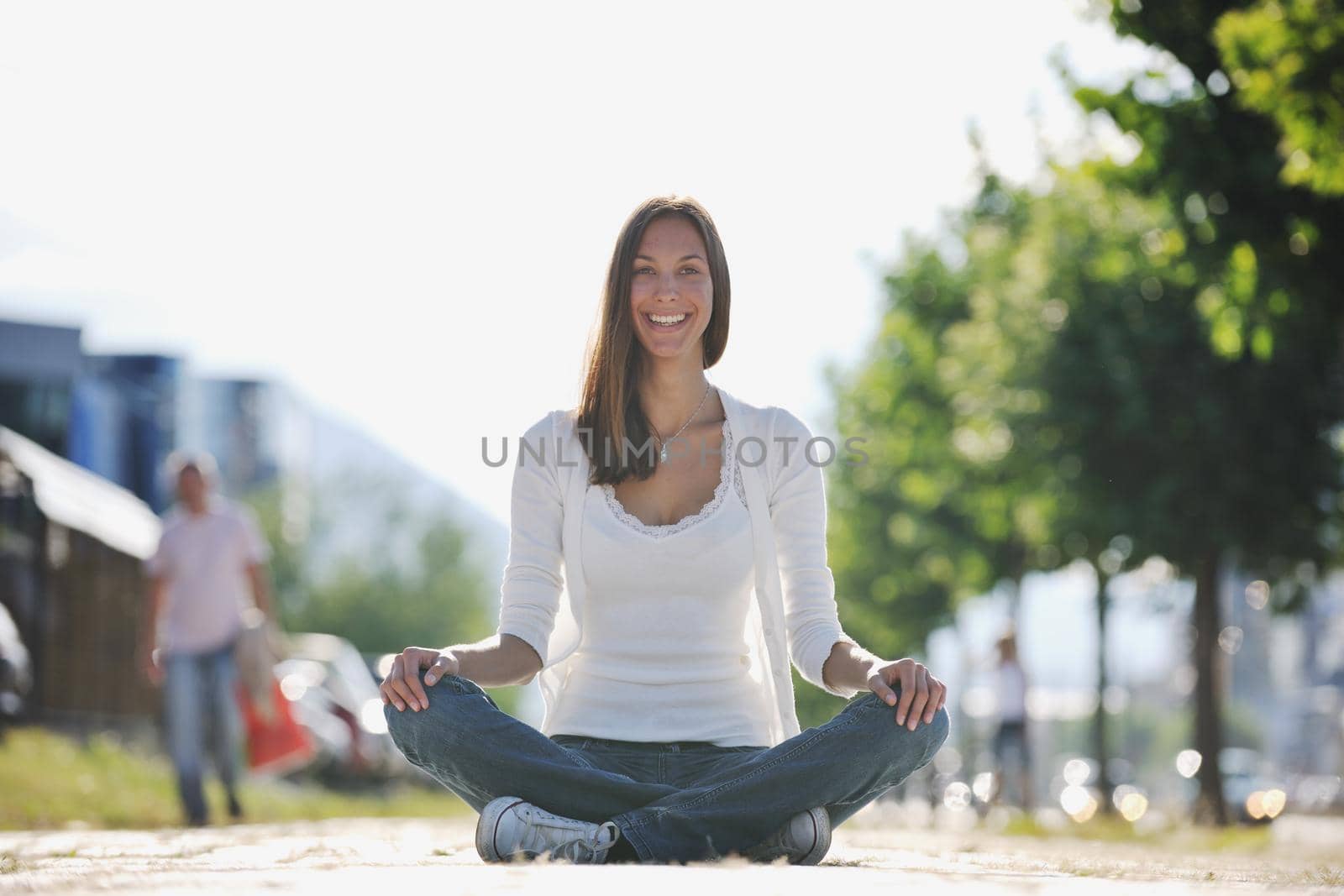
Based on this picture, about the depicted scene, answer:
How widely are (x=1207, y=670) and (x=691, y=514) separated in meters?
19.3

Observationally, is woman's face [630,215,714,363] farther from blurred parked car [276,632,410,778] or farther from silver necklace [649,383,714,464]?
blurred parked car [276,632,410,778]

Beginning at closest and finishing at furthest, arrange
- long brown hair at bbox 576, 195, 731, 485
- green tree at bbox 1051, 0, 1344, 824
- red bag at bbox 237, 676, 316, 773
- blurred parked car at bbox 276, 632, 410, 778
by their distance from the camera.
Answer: long brown hair at bbox 576, 195, 731, 485 < red bag at bbox 237, 676, 316, 773 < blurred parked car at bbox 276, 632, 410, 778 < green tree at bbox 1051, 0, 1344, 824

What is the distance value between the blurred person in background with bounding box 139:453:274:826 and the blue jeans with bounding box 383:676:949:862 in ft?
22.0

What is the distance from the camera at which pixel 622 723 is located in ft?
15.7

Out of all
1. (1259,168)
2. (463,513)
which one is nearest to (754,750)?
(1259,168)

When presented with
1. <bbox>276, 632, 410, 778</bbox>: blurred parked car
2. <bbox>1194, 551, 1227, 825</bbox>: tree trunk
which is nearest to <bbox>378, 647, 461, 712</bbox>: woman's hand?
<bbox>276, 632, 410, 778</bbox>: blurred parked car

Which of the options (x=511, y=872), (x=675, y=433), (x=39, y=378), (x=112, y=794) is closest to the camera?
(x=511, y=872)

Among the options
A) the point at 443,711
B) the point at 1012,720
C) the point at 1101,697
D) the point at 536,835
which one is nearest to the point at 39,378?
the point at 1101,697

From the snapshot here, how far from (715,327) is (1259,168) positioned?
28.1 feet

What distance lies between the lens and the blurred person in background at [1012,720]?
19.3 m

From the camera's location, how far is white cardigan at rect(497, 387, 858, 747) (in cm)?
495

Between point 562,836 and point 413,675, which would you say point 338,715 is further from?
point 562,836

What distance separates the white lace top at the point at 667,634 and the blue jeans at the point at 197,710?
6462mm

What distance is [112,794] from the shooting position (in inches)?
485
